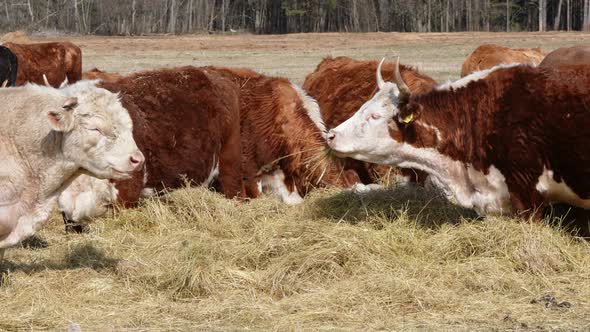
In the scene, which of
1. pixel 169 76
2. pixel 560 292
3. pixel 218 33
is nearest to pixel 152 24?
pixel 218 33

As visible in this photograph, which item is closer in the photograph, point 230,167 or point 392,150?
point 392,150

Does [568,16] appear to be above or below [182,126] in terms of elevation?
above

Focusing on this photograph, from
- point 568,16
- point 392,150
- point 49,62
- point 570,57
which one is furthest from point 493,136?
point 568,16

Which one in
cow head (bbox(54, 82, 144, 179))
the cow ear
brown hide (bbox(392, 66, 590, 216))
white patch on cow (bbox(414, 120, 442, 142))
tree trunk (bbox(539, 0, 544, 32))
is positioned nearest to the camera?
the cow ear

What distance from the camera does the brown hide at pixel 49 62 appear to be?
704 inches

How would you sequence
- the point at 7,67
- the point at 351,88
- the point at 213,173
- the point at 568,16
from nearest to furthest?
the point at 213,173 < the point at 351,88 < the point at 7,67 < the point at 568,16

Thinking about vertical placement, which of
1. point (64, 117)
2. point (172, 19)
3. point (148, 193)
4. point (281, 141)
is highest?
point (172, 19)

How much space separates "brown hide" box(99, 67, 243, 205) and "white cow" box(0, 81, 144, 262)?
185 centimetres

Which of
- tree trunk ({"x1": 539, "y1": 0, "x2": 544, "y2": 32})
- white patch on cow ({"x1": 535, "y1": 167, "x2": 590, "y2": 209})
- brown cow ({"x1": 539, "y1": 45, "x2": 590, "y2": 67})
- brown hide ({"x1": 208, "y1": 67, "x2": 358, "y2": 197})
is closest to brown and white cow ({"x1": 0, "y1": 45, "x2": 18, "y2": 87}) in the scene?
brown hide ({"x1": 208, "y1": 67, "x2": 358, "y2": 197})

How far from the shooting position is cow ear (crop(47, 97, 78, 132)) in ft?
24.4

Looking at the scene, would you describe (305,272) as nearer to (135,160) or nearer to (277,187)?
(135,160)

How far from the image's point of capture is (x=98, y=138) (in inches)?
302

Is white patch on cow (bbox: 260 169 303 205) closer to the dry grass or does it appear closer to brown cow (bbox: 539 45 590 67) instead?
the dry grass

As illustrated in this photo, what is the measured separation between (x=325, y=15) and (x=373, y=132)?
62.0 metres
